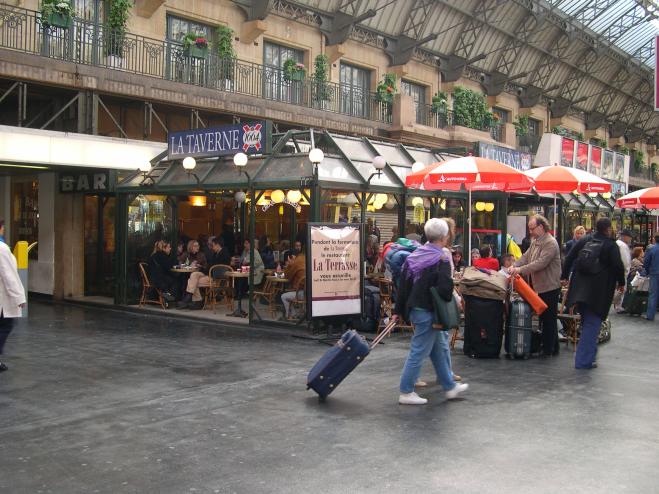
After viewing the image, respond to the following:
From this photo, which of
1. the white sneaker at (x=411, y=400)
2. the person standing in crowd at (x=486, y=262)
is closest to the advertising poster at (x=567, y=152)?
the person standing in crowd at (x=486, y=262)

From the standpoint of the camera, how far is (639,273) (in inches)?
570

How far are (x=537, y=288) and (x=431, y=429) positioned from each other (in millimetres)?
3973

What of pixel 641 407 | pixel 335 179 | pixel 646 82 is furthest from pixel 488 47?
pixel 641 407

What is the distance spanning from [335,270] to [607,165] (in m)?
15.3

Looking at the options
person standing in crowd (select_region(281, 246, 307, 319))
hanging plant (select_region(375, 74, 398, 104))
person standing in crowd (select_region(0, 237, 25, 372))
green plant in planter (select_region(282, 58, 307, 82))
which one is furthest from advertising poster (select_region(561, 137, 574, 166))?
person standing in crowd (select_region(0, 237, 25, 372))

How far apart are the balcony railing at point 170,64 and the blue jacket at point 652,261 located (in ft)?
36.2

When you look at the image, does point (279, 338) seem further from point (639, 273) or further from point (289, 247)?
point (639, 273)

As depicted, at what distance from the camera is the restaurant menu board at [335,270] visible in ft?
34.9

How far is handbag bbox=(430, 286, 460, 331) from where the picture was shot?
22.3 ft

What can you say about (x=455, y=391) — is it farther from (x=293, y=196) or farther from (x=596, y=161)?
(x=596, y=161)

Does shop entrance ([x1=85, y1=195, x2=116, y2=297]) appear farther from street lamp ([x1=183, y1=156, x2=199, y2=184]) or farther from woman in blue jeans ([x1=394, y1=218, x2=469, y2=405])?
woman in blue jeans ([x1=394, y1=218, x2=469, y2=405])

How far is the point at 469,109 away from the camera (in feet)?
91.6

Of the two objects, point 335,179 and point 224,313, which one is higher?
point 335,179

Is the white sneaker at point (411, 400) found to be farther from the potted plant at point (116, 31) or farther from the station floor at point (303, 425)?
the potted plant at point (116, 31)
